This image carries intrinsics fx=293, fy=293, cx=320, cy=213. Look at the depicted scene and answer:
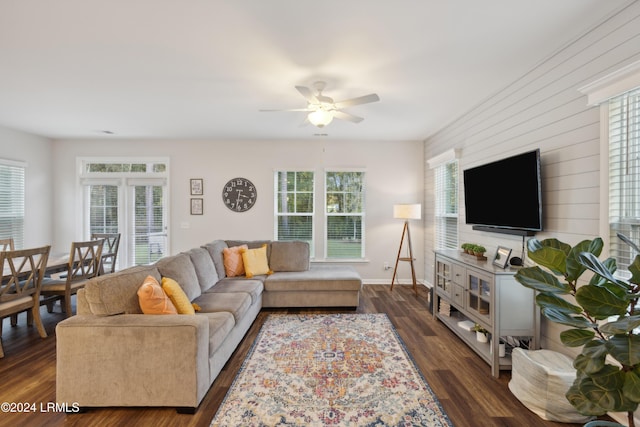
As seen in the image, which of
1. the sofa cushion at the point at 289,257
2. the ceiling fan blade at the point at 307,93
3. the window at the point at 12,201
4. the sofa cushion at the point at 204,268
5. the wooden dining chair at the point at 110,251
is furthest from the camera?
the window at the point at 12,201

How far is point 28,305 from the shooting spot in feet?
10.0

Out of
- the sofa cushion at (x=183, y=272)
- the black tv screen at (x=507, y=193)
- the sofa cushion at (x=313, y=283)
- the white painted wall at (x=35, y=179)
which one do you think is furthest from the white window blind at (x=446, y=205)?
the white painted wall at (x=35, y=179)

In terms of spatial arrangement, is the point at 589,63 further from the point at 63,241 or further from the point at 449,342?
the point at 63,241

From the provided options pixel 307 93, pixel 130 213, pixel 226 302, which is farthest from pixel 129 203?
pixel 307 93

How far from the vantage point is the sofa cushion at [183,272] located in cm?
285

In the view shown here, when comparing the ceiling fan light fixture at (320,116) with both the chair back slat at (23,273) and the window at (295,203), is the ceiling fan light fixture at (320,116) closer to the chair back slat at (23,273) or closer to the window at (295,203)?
the window at (295,203)

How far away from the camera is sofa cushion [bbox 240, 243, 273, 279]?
4176 mm

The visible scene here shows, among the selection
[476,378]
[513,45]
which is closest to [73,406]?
[476,378]

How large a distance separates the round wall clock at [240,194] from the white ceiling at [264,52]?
1.67 m

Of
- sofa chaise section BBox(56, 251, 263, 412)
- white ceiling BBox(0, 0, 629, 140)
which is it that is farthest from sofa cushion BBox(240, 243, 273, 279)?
sofa chaise section BBox(56, 251, 263, 412)

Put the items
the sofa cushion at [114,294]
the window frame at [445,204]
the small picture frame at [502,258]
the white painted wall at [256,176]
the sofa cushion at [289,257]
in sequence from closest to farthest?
1. the sofa cushion at [114,294]
2. the small picture frame at [502,258]
3. the window frame at [445,204]
4. the sofa cushion at [289,257]
5. the white painted wall at [256,176]

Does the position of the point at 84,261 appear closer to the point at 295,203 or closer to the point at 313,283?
the point at 313,283

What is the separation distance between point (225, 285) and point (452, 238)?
3.36 meters

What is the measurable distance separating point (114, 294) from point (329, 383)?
1780 millimetres
